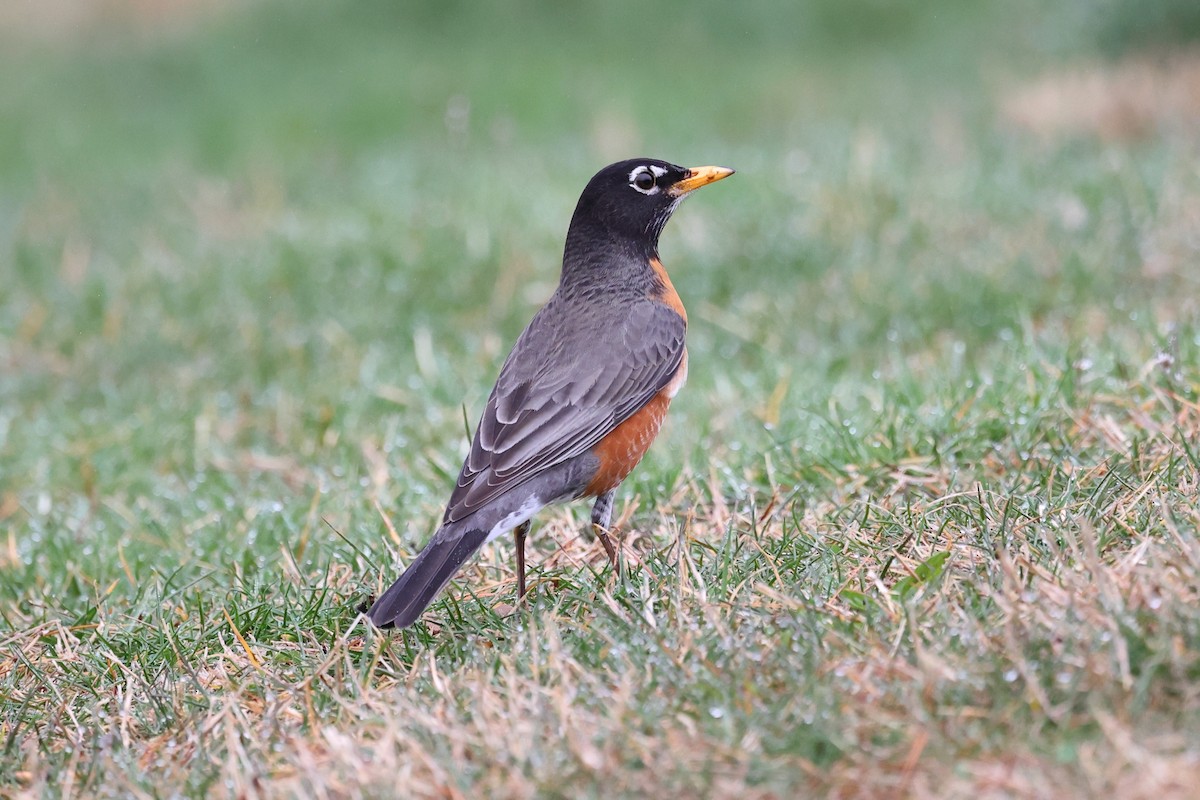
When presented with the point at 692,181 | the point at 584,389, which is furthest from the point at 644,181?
the point at 584,389

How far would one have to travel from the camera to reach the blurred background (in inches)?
258

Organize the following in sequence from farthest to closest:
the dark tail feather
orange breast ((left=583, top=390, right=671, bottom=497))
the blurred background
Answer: the blurred background → orange breast ((left=583, top=390, right=671, bottom=497)) → the dark tail feather

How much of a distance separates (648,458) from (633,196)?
1.16m

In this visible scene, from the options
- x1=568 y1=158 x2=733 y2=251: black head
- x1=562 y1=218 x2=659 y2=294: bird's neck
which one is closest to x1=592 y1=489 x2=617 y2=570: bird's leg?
x1=562 y1=218 x2=659 y2=294: bird's neck

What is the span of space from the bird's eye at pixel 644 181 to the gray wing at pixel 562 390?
0.52m

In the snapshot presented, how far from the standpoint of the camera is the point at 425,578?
4.05 meters

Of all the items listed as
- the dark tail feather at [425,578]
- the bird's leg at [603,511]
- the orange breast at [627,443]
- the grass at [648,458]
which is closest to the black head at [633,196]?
the orange breast at [627,443]

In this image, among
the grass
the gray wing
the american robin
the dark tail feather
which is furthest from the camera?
the gray wing

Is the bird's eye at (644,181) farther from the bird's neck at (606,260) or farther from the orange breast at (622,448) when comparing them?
the orange breast at (622,448)

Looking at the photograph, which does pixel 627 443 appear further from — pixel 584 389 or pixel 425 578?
pixel 425 578

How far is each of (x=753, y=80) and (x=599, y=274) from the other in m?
10.6

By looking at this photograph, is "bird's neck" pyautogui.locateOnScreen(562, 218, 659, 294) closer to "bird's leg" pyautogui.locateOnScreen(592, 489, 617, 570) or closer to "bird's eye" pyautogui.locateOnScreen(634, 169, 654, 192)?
"bird's eye" pyautogui.locateOnScreen(634, 169, 654, 192)

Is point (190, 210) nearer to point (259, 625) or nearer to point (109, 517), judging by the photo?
point (109, 517)

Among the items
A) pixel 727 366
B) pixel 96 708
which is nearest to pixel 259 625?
pixel 96 708
